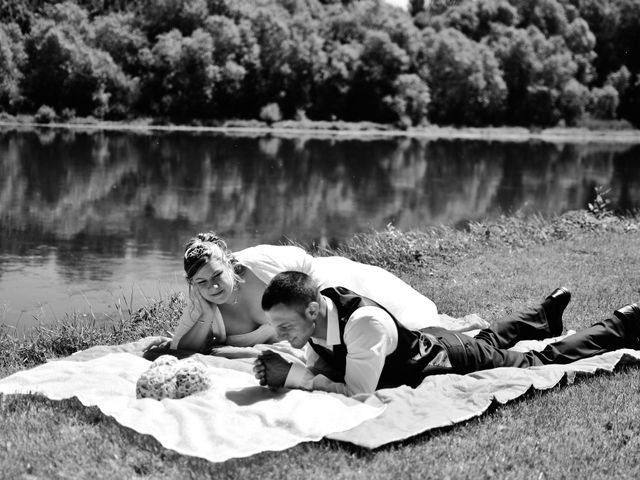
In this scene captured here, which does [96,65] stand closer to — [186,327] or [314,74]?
[314,74]

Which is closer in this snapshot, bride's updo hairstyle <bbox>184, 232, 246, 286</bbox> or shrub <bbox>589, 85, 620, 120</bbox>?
bride's updo hairstyle <bbox>184, 232, 246, 286</bbox>

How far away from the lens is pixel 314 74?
233ft

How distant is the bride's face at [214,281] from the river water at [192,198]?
321 centimetres

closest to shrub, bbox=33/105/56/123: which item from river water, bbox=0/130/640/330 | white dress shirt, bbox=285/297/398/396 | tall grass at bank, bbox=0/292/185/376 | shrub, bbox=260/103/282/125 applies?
river water, bbox=0/130/640/330

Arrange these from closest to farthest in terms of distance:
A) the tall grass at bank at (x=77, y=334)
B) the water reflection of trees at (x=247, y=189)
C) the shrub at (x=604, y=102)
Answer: the tall grass at bank at (x=77, y=334)
the water reflection of trees at (x=247, y=189)
the shrub at (x=604, y=102)

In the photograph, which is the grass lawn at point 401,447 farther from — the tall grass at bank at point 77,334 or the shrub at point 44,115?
the shrub at point 44,115

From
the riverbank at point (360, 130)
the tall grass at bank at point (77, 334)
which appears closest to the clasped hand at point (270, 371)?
the tall grass at bank at point (77, 334)

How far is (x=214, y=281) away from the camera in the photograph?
6.38m

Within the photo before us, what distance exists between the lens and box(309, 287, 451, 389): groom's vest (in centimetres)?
545

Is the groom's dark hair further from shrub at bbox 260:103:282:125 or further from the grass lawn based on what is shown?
shrub at bbox 260:103:282:125

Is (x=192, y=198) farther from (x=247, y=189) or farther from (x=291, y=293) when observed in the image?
(x=291, y=293)

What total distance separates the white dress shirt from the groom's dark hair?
0.20m

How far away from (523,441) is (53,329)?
5434mm

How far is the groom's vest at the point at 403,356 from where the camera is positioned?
215 inches
